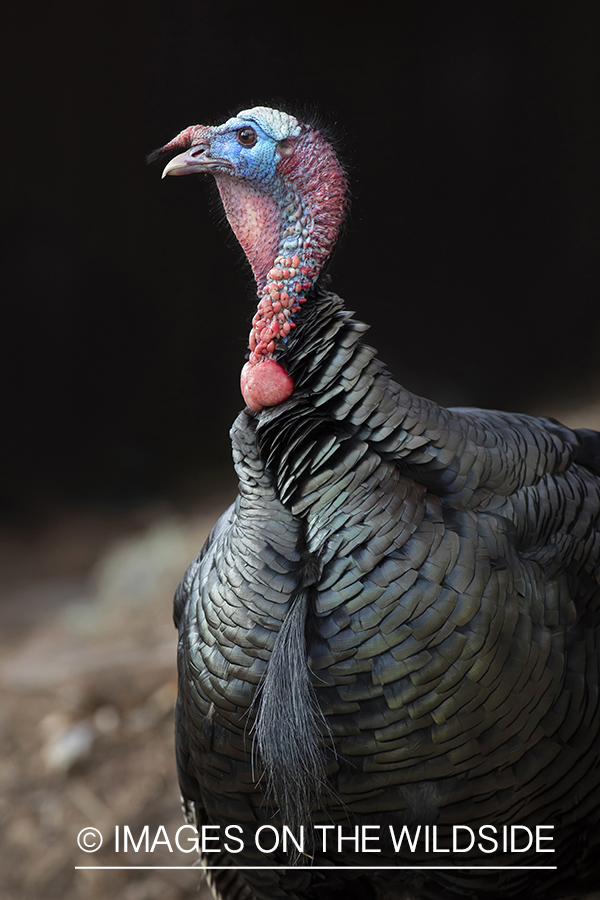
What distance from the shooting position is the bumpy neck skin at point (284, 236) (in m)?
1.50

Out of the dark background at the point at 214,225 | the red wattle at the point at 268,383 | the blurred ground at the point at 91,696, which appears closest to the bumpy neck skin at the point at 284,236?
the red wattle at the point at 268,383

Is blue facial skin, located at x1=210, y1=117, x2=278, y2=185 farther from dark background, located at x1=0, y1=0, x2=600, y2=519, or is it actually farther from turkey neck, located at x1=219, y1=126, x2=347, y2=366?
dark background, located at x1=0, y1=0, x2=600, y2=519

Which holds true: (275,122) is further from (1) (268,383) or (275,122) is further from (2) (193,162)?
(1) (268,383)

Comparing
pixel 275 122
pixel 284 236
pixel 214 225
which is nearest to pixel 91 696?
pixel 214 225

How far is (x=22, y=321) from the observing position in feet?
11.5

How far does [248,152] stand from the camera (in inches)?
60.3

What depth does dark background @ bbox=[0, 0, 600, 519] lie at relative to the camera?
3.00 metres

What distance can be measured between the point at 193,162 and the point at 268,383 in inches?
17.7

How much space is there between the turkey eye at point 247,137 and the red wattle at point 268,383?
1.34ft

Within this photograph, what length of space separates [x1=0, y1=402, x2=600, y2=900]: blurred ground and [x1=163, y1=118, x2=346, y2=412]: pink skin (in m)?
1.66

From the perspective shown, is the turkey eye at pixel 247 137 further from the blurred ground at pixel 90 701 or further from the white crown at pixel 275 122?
the blurred ground at pixel 90 701

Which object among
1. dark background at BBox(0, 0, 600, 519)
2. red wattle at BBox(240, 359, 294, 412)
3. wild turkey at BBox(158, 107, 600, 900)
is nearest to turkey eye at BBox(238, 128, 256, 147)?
wild turkey at BBox(158, 107, 600, 900)

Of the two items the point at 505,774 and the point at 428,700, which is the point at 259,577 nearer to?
the point at 428,700

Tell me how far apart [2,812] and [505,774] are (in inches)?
74.7
